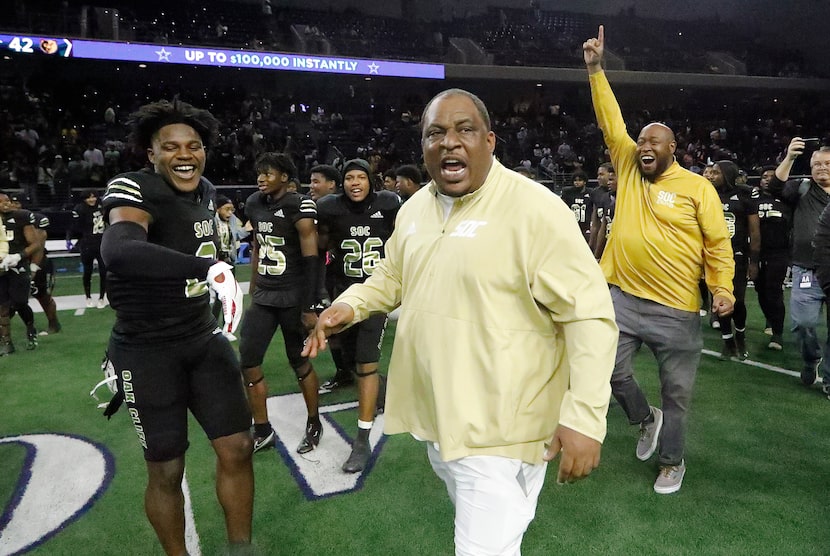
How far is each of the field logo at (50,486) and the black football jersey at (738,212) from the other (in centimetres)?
664

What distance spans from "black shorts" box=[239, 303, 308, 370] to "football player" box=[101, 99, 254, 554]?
4.64 feet

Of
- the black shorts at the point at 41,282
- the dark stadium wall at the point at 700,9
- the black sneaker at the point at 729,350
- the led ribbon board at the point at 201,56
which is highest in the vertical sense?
the dark stadium wall at the point at 700,9

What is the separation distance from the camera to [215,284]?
7.32 feet

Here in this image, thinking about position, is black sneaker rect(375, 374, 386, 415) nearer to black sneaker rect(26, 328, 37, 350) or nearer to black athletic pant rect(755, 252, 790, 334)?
black athletic pant rect(755, 252, 790, 334)

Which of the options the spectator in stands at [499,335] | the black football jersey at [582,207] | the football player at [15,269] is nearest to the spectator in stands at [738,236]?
the black football jersey at [582,207]

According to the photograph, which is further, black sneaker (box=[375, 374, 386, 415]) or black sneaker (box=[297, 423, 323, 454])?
black sneaker (box=[375, 374, 386, 415])

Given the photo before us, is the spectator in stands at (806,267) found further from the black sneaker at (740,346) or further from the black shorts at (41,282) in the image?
the black shorts at (41,282)

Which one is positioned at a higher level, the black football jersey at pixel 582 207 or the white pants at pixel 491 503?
the black football jersey at pixel 582 207

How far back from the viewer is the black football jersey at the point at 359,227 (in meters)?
4.89

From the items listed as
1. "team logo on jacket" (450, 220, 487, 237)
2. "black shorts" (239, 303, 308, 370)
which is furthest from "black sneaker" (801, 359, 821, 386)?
"team logo on jacket" (450, 220, 487, 237)

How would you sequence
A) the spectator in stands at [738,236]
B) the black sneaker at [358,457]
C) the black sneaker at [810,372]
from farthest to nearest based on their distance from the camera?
the spectator in stands at [738,236] → the black sneaker at [810,372] → the black sneaker at [358,457]

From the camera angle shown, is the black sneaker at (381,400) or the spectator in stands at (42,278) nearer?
the black sneaker at (381,400)

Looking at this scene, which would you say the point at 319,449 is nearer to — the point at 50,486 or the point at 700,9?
the point at 50,486

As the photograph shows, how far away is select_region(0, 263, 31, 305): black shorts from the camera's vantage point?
7109 millimetres
